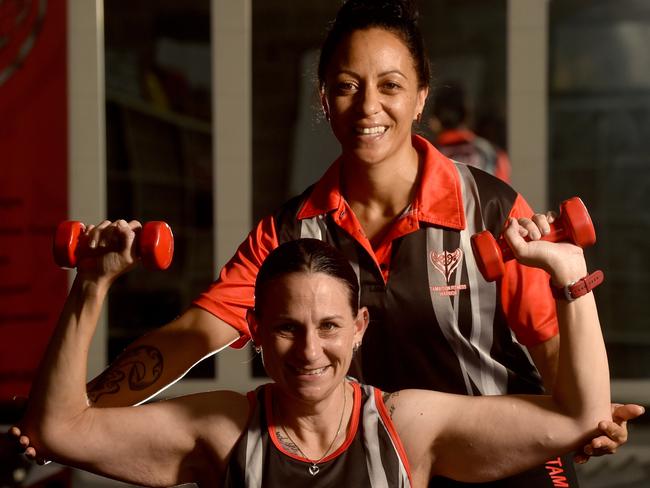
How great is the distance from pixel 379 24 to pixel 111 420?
95 centimetres

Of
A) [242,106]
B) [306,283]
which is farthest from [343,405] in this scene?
[242,106]

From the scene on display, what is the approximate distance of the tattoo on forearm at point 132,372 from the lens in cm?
193

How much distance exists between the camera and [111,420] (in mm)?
1770

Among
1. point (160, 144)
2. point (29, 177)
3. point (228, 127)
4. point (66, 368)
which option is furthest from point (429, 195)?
point (160, 144)

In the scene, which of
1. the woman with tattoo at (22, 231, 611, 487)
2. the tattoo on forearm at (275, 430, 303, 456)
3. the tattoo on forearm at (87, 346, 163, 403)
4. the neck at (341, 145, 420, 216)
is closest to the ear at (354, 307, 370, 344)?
the woman with tattoo at (22, 231, 611, 487)

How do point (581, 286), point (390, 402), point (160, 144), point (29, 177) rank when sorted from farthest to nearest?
point (160, 144) < point (29, 177) < point (390, 402) < point (581, 286)

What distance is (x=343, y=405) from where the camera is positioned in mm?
1816

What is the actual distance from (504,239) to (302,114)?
386 cm

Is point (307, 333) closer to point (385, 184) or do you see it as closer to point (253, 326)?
point (253, 326)

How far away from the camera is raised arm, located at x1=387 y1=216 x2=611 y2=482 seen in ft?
5.41

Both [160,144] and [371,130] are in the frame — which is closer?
[371,130]

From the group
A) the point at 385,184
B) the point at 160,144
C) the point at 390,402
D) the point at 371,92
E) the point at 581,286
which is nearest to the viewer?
the point at 581,286

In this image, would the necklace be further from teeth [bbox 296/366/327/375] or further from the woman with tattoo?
teeth [bbox 296/366/327/375]

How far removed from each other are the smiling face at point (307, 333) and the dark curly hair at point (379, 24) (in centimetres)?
54
